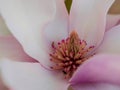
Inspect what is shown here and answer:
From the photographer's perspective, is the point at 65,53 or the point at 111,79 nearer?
the point at 111,79

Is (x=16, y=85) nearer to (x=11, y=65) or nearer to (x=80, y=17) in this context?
(x=11, y=65)

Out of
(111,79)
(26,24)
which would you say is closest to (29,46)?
(26,24)

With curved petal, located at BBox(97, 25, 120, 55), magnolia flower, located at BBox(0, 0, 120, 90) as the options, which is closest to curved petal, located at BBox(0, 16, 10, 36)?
magnolia flower, located at BBox(0, 0, 120, 90)

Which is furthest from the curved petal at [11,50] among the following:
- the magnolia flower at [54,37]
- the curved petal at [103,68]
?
the curved petal at [103,68]

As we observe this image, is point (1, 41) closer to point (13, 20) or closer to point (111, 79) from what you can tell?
point (13, 20)

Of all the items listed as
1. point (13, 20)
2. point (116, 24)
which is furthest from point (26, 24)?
point (116, 24)
